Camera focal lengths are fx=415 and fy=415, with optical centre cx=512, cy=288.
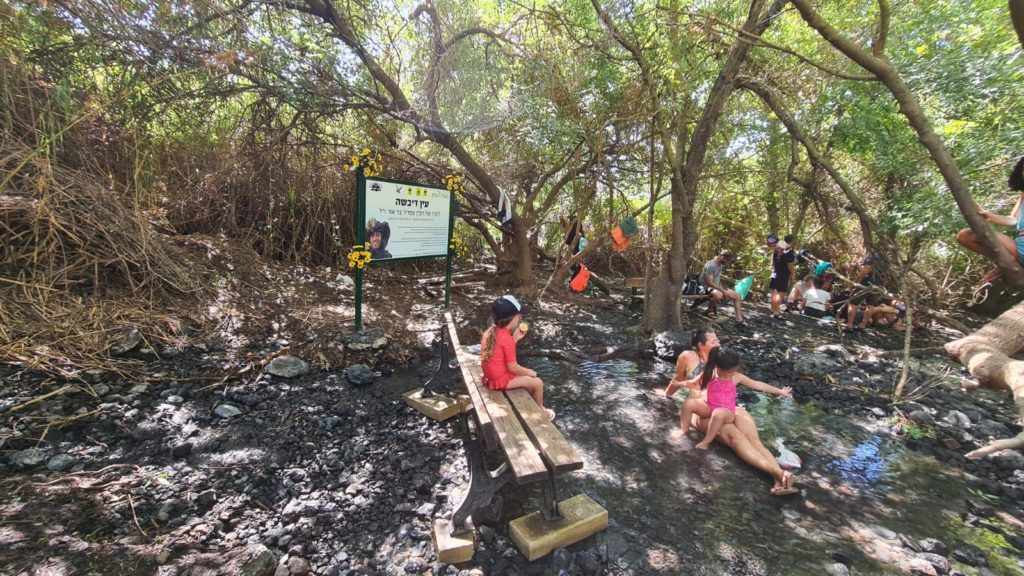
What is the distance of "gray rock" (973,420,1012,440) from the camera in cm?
434

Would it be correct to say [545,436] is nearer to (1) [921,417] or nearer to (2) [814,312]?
(1) [921,417]

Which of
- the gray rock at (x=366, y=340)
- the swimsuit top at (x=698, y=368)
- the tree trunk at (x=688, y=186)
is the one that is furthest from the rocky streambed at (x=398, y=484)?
the tree trunk at (x=688, y=186)

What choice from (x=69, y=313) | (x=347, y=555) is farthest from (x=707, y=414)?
(x=69, y=313)

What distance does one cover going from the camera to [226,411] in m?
3.69

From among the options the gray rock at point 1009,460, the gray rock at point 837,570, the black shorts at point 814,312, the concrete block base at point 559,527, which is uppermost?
the black shorts at point 814,312

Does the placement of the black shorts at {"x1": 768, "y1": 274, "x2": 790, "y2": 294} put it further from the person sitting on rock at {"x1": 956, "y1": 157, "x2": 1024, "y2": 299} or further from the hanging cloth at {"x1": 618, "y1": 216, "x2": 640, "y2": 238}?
the person sitting on rock at {"x1": 956, "y1": 157, "x2": 1024, "y2": 299}

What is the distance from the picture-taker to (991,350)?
224cm

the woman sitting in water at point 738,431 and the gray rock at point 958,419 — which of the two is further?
the gray rock at point 958,419

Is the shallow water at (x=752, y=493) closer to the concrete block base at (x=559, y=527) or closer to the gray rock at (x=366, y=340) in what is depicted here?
the concrete block base at (x=559, y=527)

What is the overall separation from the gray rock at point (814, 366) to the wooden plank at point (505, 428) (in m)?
4.89

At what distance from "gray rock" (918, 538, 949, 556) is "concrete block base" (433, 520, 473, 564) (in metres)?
3.07

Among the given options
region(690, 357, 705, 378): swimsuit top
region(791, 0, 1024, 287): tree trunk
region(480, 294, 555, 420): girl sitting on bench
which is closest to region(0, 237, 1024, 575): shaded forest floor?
region(690, 357, 705, 378): swimsuit top

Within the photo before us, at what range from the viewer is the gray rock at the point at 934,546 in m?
2.80

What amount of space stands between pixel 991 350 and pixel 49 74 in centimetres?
883
